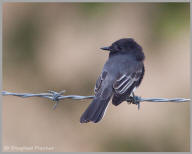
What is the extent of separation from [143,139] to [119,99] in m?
3.17

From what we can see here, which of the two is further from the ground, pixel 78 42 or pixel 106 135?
pixel 78 42

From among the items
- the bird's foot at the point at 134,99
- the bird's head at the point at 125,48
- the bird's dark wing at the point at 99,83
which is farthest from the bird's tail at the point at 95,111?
the bird's head at the point at 125,48

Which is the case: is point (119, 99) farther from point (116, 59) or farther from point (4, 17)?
point (4, 17)

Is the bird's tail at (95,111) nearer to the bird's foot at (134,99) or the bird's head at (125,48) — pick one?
the bird's foot at (134,99)

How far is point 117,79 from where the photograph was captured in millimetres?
7363

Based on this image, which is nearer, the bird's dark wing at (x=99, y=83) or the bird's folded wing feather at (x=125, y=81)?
the bird's folded wing feather at (x=125, y=81)

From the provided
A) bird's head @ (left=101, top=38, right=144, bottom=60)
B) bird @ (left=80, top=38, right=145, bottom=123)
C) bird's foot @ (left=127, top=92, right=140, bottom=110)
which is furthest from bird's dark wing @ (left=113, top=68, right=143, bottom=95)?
bird's head @ (left=101, top=38, right=144, bottom=60)

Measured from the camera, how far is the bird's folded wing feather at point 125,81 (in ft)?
23.5

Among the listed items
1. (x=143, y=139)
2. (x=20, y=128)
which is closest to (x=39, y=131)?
(x=20, y=128)

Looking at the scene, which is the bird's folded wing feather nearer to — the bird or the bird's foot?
the bird

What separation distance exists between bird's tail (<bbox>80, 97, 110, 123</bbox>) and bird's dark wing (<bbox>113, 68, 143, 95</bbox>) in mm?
243

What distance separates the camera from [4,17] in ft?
36.1

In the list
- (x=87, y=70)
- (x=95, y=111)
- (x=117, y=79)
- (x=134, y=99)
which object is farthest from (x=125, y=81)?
(x=87, y=70)

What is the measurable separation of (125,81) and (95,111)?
857 mm
